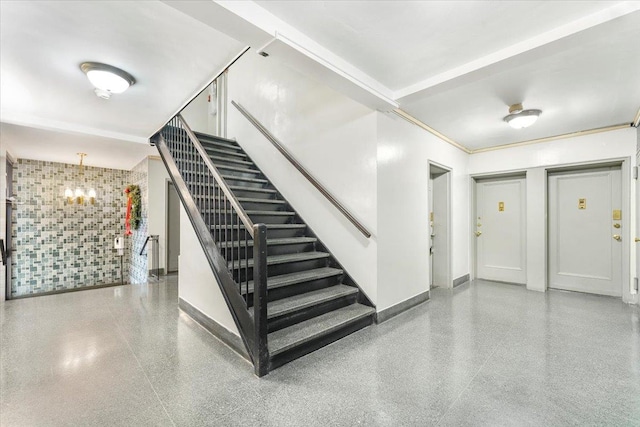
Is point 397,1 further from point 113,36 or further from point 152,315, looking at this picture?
point 152,315

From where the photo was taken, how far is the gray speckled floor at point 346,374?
5.63ft

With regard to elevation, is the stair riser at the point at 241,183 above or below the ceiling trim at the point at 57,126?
below

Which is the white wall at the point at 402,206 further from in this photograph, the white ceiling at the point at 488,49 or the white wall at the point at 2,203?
the white wall at the point at 2,203

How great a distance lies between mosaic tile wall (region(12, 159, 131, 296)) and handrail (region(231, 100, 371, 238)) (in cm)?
432

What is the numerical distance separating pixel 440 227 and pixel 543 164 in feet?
6.30

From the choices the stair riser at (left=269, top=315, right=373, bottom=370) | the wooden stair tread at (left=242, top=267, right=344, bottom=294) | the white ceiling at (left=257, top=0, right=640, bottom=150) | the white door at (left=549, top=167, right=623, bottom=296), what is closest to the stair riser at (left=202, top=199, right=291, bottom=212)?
the wooden stair tread at (left=242, top=267, right=344, bottom=294)

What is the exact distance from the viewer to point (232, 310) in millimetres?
2455

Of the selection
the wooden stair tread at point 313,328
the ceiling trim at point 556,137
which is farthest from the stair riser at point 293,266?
the ceiling trim at point 556,137

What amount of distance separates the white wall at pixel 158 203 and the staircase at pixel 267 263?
1.90m

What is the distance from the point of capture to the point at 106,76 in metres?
2.61

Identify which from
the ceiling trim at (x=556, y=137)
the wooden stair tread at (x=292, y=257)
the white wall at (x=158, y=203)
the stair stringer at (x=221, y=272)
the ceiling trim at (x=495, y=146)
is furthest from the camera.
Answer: the white wall at (x=158, y=203)

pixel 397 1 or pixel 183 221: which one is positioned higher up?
pixel 397 1

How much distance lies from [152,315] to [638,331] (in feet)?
17.7

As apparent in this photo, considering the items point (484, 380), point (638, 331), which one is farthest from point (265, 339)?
point (638, 331)
